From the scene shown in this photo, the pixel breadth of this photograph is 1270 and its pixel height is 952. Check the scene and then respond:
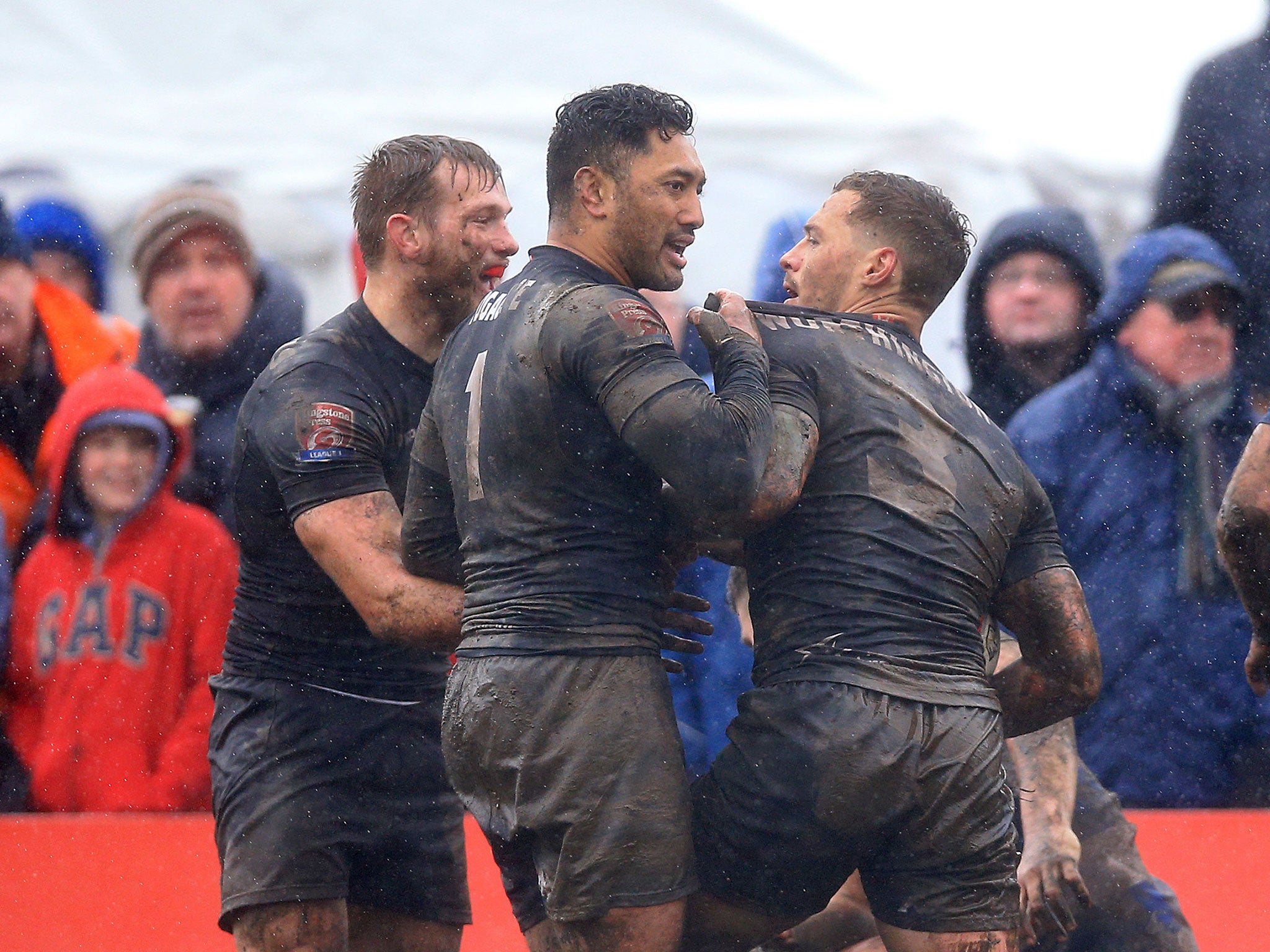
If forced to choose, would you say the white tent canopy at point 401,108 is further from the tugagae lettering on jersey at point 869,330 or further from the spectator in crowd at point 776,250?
the tugagae lettering on jersey at point 869,330

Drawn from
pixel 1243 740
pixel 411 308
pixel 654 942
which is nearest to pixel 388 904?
pixel 654 942

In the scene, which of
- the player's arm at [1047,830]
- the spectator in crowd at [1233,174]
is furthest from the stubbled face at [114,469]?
the spectator in crowd at [1233,174]

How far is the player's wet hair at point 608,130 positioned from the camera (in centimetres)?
284

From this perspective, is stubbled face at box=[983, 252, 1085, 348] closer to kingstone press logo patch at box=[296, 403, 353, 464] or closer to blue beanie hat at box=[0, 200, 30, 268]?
kingstone press logo patch at box=[296, 403, 353, 464]

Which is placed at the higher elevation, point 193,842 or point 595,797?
point 595,797

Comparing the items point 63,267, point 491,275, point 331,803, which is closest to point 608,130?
point 491,275

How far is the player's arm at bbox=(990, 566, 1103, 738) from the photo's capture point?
2996 mm

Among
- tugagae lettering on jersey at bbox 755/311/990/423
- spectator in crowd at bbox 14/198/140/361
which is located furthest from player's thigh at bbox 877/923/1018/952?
spectator in crowd at bbox 14/198/140/361

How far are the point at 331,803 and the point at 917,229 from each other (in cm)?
165

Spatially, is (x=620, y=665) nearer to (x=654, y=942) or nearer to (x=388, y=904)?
(x=654, y=942)

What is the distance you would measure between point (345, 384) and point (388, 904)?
1.11 metres

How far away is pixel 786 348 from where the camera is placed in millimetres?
2814

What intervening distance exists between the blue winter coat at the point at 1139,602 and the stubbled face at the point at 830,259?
5.95ft

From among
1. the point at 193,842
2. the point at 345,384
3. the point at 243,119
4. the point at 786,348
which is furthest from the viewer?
the point at 243,119
